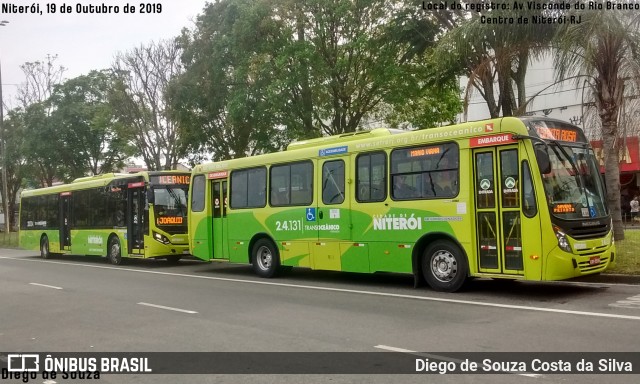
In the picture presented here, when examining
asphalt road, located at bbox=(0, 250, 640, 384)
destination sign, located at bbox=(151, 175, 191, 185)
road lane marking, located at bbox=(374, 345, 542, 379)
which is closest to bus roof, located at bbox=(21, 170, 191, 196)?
destination sign, located at bbox=(151, 175, 191, 185)

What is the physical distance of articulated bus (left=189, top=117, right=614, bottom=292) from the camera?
1012 cm

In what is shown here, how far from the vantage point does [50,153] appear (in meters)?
38.0

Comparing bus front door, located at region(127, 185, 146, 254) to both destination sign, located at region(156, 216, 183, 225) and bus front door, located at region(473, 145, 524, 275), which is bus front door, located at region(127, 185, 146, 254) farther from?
bus front door, located at region(473, 145, 524, 275)

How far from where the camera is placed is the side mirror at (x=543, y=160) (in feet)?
32.9

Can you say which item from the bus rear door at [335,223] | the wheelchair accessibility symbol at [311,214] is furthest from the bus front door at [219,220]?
the bus rear door at [335,223]

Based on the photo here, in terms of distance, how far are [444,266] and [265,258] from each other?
553 centimetres

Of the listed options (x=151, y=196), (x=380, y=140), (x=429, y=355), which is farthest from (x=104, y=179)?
(x=429, y=355)

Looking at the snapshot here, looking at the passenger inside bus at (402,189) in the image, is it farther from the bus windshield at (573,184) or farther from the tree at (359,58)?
the tree at (359,58)

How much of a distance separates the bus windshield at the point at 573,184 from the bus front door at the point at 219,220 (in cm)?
894

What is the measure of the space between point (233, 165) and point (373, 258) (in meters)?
5.44

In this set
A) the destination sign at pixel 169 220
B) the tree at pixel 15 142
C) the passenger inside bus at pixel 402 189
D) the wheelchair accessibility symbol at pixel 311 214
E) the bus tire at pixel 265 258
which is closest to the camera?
the passenger inside bus at pixel 402 189

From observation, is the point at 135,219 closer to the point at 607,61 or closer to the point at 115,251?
the point at 115,251

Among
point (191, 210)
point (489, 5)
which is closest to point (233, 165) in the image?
point (191, 210)

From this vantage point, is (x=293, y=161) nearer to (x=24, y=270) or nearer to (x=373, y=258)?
(x=373, y=258)
